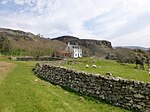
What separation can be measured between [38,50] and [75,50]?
1526 inches

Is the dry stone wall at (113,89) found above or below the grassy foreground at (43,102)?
above

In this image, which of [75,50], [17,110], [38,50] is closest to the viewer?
[17,110]

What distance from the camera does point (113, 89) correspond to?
56.1 feet

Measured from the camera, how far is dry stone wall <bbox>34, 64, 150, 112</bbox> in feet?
50.3

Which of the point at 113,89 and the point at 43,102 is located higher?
the point at 113,89

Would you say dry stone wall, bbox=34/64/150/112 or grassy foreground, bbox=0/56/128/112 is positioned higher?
dry stone wall, bbox=34/64/150/112

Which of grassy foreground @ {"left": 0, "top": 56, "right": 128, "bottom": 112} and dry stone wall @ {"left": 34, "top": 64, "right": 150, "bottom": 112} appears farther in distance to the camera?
dry stone wall @ {"left": 34, "top": 64, "right": 150, "bottom": 112}

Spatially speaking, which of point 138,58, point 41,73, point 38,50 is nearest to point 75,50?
point 38,50

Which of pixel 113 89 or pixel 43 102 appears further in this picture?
pixel 113 89

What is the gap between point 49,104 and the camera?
15406mm

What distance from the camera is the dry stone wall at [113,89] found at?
50.3ft

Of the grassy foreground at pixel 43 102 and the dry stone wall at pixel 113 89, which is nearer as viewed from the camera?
the grassy foreground at pixel 43 102

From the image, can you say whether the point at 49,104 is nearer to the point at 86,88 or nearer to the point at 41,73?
the point at 86,88

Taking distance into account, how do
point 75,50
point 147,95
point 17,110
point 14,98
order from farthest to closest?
point 75,50 < point 14,98 < point 147,95 < point 17,110
